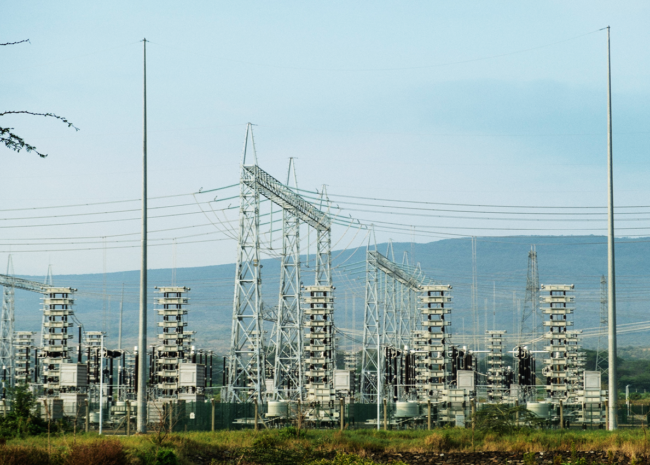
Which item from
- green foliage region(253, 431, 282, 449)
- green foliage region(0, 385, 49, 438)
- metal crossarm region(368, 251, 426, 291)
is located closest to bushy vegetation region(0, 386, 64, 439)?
green foliage region(0, 385, 49, 438)

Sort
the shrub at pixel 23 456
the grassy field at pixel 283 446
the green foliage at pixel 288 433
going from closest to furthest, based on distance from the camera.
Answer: the shrub at pixel 23 456 < the grassy field at pixel 283 446 < the green foliage at pixel 288 433

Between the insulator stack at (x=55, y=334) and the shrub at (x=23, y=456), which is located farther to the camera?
the insulator stack at (x=55, y=334)

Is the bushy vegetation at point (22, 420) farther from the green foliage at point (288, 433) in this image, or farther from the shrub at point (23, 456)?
the shrub at point (23, 456)

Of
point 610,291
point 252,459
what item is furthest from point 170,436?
point 610,291

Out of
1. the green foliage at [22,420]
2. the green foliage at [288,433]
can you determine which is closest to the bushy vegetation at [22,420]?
the green foliage at [22,420]

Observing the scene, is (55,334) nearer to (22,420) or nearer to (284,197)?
(284,197)

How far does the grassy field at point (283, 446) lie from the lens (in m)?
18.9

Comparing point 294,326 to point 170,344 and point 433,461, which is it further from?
point 433,461

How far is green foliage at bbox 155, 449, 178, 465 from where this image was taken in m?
20.0

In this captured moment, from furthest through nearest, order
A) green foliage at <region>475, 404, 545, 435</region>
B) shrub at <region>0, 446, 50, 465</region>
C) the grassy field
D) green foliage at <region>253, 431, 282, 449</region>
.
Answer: green foliage at <region>475, 404, 545, 435</region> < green foliage at <region>253, 431, 282, 449</region> < the grassy field < shrub at <region>0, 446, 50, 465</region>

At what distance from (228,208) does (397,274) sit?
89.2 ft

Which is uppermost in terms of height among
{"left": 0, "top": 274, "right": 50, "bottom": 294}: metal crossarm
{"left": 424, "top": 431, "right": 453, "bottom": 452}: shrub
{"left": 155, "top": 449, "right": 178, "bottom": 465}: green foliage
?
{"left": 0, "top": 274, "right": 50, "bottom": 294}: metal crossarm

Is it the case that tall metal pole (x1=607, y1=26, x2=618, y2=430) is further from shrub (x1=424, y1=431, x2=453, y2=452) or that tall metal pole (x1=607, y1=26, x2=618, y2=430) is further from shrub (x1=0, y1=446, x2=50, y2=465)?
shrub (x1=0, y1=446, x2=50, y2=465)

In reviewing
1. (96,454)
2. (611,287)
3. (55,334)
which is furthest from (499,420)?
(55,334)
